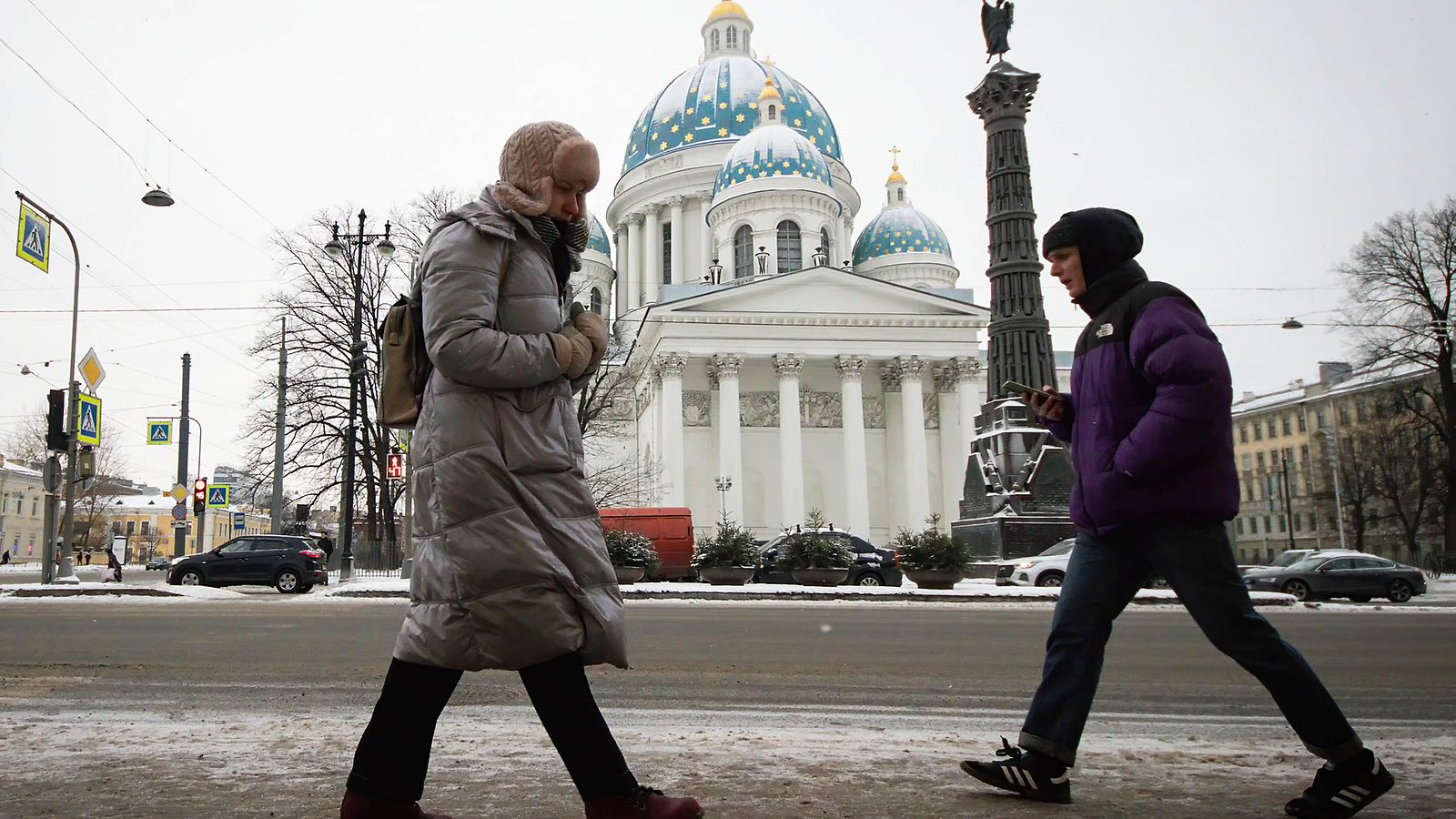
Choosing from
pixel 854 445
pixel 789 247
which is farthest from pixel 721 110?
pixel 854 445

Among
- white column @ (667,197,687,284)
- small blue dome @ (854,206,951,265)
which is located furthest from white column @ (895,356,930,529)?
white column @ (667,197,687,284)

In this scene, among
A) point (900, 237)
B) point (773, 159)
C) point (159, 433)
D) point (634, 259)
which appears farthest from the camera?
point (634, 259)

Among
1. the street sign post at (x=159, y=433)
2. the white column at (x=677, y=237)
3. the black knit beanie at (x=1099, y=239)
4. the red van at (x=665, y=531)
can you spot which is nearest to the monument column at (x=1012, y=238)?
the red van at (x=665, y=531)

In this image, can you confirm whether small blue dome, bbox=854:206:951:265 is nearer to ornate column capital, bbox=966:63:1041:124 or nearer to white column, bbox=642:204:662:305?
white column, bbox=642:204:662:305

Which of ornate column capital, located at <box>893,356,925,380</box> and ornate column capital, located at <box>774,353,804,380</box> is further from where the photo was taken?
ornate column capital, located at <box>893,356,925,380</box>

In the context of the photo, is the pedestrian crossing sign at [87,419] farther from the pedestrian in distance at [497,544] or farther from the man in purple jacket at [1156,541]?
the man in purple jacket at [1156,541]

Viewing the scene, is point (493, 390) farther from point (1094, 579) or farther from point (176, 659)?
point (176, 659)

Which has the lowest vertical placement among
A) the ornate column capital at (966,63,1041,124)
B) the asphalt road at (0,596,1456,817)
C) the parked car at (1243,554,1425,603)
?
the parked car at (1243,554,1425,603)

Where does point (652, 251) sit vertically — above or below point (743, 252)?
above

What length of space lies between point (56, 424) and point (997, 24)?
22.6 meters

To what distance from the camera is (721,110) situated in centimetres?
6744

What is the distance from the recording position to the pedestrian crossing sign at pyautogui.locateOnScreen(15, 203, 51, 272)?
59.1 ft

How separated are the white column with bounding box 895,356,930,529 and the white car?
27.6 m

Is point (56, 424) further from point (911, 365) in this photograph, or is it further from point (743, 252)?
point (743, 252)
